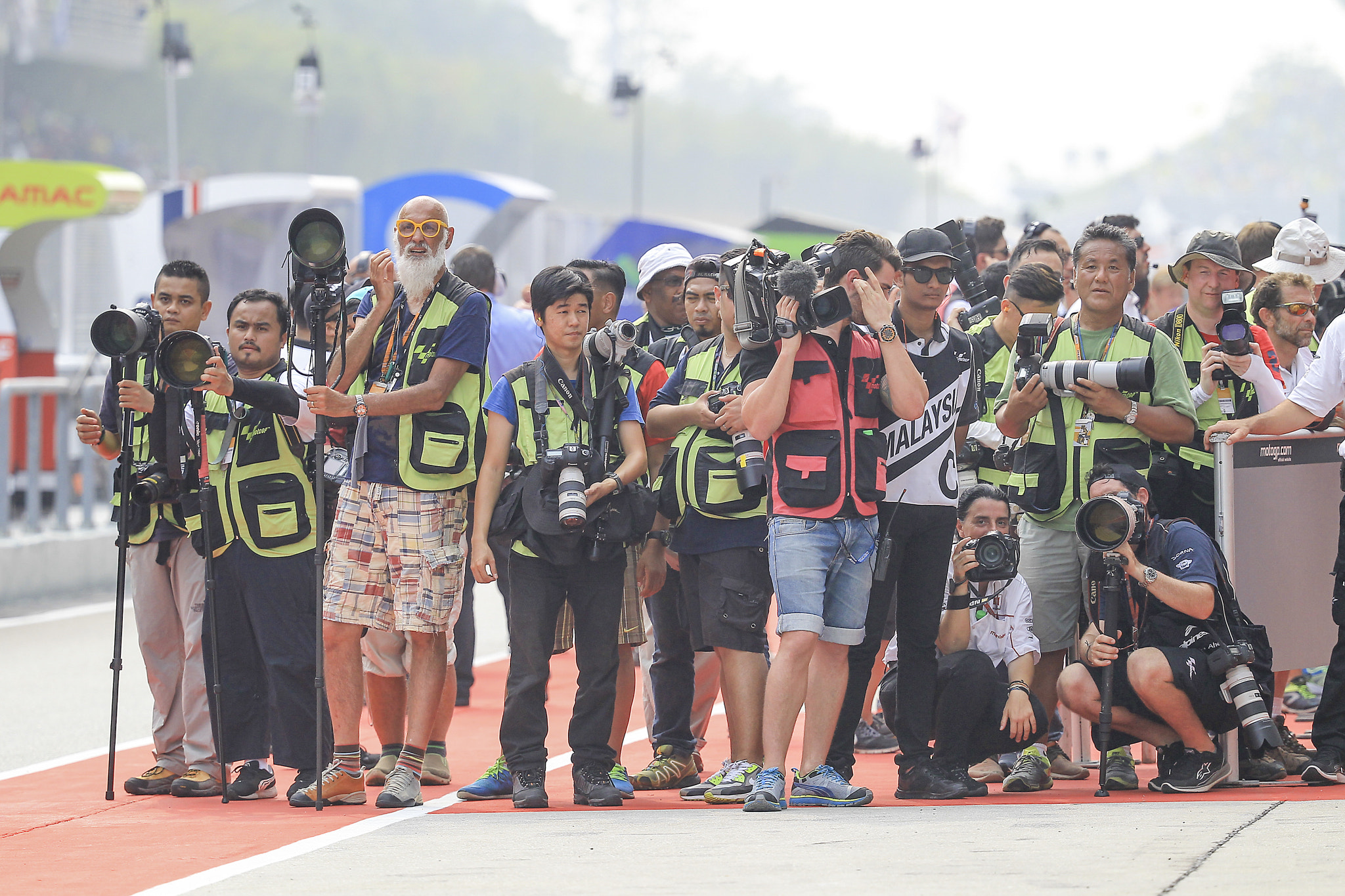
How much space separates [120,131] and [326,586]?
68.9 meters

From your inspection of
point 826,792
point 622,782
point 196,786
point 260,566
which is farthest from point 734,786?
point 196,786

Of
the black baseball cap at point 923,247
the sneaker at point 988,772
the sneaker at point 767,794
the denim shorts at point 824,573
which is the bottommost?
the sneaker at point 988,772

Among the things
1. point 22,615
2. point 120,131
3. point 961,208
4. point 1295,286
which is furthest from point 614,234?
point 961,208

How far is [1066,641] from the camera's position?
703 centimetres

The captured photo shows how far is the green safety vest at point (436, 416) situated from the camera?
6609 mm

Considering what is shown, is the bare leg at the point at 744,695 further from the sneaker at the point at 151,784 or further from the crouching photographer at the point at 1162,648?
the sneaker at the point at 151,784

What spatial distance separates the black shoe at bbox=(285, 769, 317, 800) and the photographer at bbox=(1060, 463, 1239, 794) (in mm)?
2955

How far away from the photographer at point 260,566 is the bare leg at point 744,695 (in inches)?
65.4

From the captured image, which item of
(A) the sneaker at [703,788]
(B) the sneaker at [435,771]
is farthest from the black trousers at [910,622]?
(B) the sneaker at [435,771]

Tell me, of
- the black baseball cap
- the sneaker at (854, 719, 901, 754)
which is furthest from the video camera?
the sneaker at (854, 719, 901, 754)

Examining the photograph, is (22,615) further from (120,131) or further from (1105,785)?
(120,131)

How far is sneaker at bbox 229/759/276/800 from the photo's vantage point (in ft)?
22.6

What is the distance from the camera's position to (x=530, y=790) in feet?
21.1

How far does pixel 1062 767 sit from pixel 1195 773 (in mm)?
845
